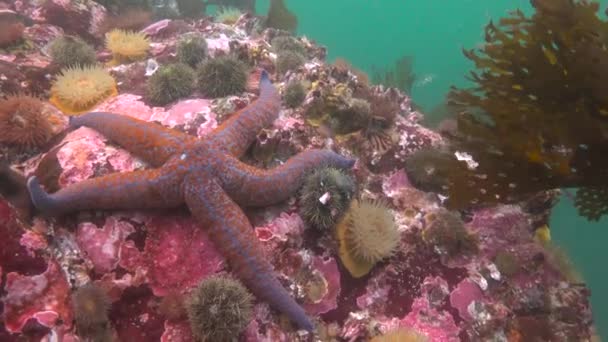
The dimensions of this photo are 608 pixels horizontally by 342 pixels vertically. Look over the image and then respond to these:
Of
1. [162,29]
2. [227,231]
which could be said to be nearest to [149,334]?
[227,231]

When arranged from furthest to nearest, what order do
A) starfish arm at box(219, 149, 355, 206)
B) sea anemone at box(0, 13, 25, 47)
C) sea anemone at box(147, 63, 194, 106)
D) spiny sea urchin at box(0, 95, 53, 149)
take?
sea anemone at box(0, 13, 25, 47) < sea anemone at box(147, 63, 194, 106) < spiny sea urchin at box(0, 95, 53, 149) < starfish arm at box(219, 149, 355, 206)

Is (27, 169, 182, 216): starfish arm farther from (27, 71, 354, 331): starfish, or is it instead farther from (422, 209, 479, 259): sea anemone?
(422, 209, 479, 259): sea anemone

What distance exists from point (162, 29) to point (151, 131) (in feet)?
16.9

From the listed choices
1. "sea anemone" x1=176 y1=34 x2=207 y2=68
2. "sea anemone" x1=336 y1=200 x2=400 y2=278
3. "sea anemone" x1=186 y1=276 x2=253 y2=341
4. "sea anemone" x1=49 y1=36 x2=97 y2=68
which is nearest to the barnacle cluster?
"sea anemone" x1=336 y1=200 x2=400 y2=278

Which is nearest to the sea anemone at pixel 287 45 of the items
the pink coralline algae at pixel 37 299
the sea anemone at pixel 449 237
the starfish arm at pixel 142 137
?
the starfish arm at pixel 142 137

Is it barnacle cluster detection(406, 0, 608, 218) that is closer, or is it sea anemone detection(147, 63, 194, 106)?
barnacle cluster detection(406, 0, 608, 218)

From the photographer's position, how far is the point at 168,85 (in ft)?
22.3

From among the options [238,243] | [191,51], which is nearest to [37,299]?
[238,243]

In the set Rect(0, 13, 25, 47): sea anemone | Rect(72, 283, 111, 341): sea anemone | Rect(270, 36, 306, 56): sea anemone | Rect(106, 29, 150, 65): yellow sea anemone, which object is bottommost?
Rect(72, 283, 111, 341): sea anemone

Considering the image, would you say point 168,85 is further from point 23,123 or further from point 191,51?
point 23,123

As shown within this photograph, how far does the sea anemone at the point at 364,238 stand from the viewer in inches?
217

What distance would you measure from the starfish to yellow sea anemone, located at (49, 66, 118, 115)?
4.28ft

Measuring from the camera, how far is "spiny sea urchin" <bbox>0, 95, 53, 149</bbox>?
18.6 feet

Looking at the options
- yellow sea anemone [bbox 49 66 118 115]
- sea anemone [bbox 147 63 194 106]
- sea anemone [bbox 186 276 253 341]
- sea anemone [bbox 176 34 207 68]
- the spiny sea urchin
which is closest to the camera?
sea anemone [bbox 186 276 253 341]
